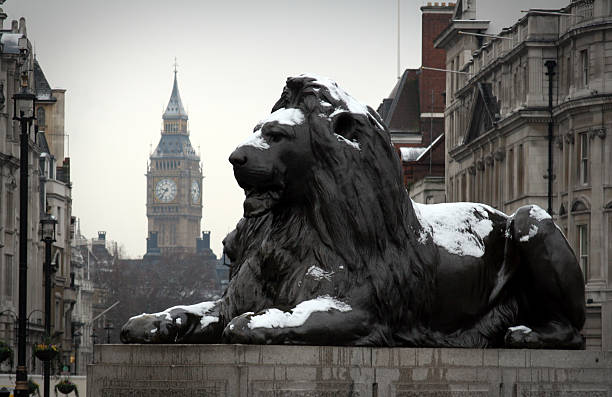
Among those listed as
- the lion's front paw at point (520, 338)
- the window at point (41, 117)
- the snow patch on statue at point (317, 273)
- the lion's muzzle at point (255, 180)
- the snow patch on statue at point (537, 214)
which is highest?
the window at point (41, 117)

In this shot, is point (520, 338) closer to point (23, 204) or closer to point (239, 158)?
point (239, 158)

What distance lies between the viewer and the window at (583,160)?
2122 inches

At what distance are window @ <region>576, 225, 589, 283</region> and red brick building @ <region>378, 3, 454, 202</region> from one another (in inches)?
1142

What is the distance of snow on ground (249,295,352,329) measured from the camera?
9.59 m

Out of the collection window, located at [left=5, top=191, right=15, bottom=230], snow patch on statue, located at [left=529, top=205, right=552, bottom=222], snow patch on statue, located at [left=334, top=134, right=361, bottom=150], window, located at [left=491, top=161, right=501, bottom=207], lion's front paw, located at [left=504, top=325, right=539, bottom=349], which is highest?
window, located at [left=491, top=161, right=501, bottom=207]

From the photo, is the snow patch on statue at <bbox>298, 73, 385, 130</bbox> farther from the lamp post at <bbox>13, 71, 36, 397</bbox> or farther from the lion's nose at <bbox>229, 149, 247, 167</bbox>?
the lamp post at <bbox>13, 71, 36, 397</bbox>

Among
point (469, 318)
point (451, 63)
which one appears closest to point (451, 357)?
point (469, 318)

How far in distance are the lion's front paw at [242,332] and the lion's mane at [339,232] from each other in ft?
1.20

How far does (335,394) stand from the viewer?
9648mm

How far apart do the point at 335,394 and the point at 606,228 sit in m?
43.9

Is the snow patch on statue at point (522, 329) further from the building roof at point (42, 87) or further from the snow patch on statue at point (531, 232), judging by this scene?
the building roof at point (42, 87)

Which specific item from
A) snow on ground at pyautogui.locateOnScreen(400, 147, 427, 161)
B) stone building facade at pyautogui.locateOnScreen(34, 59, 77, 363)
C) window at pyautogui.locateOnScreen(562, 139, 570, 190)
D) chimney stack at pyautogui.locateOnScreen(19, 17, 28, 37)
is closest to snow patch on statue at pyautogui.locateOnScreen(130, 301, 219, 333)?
window at pyautogui.locateOnScreen(562, 139, 570, 190)

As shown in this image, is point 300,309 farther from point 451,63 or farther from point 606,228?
point 451,63

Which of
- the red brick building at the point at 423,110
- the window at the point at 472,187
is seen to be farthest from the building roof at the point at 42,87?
the window at the point at 472,187
